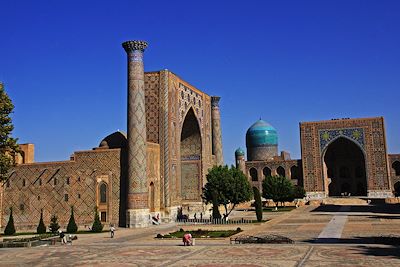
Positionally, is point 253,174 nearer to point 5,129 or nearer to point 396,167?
point 396,167

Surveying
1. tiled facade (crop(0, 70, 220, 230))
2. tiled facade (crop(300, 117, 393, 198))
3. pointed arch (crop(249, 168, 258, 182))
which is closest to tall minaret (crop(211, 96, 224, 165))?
tiled facade (crop(0, 70, 220, 230))

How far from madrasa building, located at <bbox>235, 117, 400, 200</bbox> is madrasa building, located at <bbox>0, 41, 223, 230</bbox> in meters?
25.0

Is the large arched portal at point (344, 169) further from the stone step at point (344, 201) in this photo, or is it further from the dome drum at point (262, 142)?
the dome drum at point (262, 142)

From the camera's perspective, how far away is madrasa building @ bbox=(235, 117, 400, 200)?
177 feet

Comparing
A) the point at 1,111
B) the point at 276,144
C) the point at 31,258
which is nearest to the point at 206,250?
the point at 31,258

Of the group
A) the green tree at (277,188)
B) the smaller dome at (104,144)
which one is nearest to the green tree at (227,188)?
the smaller dome at (104,144)

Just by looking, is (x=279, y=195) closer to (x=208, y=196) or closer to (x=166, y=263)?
(x=208, y=196)

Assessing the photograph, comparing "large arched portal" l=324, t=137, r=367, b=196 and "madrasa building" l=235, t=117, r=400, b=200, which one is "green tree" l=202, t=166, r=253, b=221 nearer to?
"madrasa building" l=235, t=117, r=400, b=200

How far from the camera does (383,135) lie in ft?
178

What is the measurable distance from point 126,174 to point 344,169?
40555mm

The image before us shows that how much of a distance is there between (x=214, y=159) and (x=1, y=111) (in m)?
23.5

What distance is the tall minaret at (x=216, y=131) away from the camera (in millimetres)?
44156

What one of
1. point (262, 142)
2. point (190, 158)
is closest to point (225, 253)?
point (190, 158)

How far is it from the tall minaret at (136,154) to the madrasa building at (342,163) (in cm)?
3259
